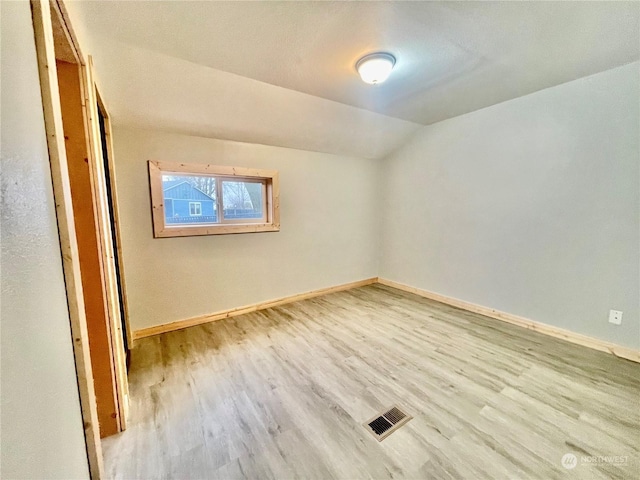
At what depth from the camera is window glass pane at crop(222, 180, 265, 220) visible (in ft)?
10.7

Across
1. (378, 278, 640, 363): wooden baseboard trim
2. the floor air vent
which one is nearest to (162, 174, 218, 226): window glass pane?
the floor air vent

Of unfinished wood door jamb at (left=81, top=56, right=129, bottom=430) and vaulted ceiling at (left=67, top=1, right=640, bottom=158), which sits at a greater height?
vaulted ceiling at (left=67, top=1, right=640, bottom=158)

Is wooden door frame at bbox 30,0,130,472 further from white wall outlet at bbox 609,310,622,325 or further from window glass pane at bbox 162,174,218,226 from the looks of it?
white wall outlet at bbox 609,310,622,325

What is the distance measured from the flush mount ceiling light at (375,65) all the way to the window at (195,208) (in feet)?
7.20

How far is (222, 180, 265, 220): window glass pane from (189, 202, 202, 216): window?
27 cm

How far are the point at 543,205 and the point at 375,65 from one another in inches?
88.6

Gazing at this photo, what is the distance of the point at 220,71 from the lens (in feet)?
7.02

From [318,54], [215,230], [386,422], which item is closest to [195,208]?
[215,230]

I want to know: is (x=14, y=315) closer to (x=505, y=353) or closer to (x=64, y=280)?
(x=64, y=280)

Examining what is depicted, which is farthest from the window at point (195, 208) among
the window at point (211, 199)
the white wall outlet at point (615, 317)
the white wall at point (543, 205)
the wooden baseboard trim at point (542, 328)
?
the white wall outlet at point (615, 317)

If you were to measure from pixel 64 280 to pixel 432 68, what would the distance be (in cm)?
265

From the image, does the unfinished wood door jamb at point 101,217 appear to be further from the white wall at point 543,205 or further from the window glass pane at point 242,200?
the white wall at point 543,205

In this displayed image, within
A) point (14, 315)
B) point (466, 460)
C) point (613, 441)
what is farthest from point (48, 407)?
point (613, 441)

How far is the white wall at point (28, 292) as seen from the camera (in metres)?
0.52
